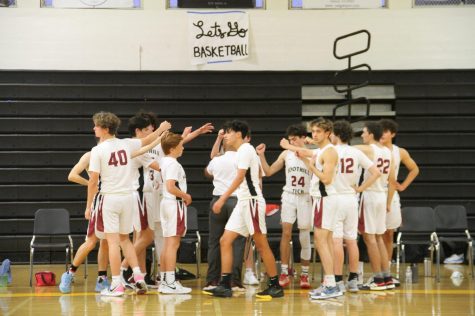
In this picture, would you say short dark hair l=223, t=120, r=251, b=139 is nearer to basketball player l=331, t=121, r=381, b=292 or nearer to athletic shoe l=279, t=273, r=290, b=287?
basketball player l=331, t=121, r=381, b=292

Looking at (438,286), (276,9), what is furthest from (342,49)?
(438,286)

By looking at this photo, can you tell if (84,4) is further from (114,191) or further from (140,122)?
(114,191)

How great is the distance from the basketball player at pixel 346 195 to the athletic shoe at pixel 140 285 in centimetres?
214

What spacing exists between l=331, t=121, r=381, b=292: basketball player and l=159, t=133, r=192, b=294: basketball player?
1.71 m

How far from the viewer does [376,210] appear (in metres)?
9.40

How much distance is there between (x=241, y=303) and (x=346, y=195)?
5.49ft

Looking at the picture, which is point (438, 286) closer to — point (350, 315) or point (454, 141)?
point (350, 315)

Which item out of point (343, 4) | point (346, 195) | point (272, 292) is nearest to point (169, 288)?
point (272, 292)

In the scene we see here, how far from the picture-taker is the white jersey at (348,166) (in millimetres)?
8672

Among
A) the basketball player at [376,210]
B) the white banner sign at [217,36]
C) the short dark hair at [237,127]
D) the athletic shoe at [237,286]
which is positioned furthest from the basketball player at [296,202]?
the white banner sign at [217,36]

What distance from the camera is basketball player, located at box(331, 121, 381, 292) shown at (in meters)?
8.69

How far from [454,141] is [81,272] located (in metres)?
6.33

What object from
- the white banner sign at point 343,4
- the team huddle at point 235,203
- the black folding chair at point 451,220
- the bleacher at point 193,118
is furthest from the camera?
the white banner sign at point 343,4

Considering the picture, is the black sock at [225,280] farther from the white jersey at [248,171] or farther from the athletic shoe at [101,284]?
the athletic shoe at [101,284]
